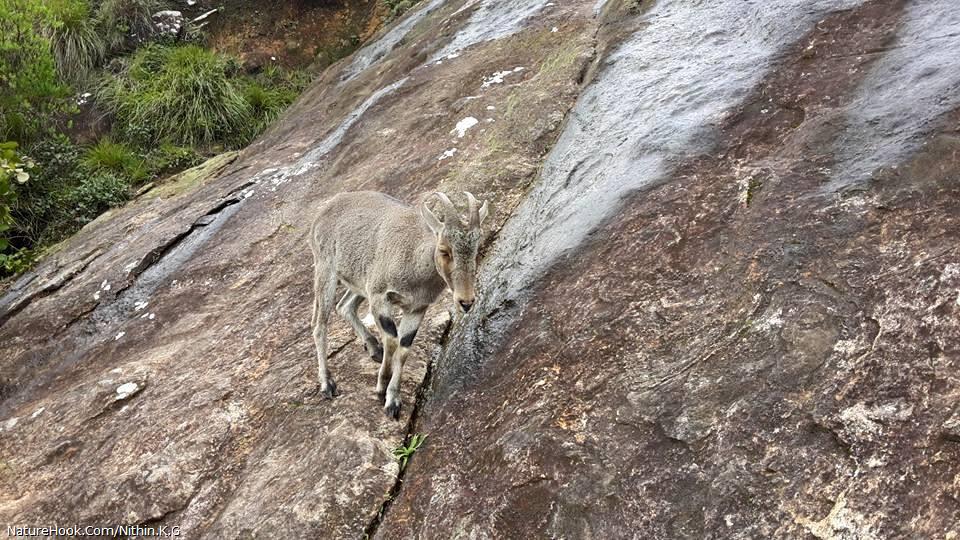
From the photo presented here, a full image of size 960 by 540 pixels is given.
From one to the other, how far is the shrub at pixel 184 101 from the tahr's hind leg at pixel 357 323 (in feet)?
39.7

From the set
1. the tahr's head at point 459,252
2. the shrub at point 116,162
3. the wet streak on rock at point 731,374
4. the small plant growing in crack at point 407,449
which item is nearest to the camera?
the wet streak on rock at point 731,374

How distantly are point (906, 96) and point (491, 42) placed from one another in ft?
25.1

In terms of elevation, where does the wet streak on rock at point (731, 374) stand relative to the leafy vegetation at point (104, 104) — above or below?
below

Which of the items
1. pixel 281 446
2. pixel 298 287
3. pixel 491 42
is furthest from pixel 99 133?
pixel 281 446

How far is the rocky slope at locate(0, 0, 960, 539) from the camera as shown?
4793mm

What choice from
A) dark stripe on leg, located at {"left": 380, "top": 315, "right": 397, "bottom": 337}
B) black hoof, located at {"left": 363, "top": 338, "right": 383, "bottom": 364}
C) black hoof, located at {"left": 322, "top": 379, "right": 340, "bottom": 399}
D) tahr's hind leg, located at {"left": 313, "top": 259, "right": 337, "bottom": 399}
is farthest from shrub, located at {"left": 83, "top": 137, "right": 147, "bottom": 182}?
dark stripe on leg, located at {"left": 380, "top": 315, "right": 397, "bottom": 337}

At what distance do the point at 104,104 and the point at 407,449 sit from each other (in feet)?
54.9

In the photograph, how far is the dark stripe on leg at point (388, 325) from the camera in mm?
6562

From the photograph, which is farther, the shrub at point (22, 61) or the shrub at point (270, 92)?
the shrub at point (270, 92)

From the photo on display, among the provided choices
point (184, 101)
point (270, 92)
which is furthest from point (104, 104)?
point (270, 92)

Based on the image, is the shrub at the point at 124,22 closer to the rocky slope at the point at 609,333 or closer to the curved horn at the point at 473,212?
the rocky slope at the point at 609,333

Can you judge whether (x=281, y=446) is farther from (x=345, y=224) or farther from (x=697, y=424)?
(x=697, y=424)

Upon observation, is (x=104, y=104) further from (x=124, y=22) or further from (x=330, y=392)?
(x=330, y=392)

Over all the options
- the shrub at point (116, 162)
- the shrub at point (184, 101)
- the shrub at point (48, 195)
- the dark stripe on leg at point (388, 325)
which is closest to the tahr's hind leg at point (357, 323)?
the dark stripe on leg at point (388, 325)
